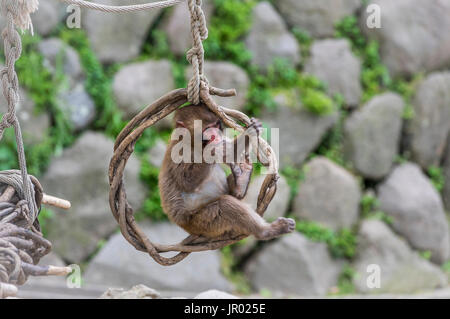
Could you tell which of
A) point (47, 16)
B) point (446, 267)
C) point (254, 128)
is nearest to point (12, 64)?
point (254, 128)

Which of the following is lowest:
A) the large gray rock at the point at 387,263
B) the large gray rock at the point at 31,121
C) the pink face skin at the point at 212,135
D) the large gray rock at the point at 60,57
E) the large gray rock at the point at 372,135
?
the large gray rock at the point at 387,263

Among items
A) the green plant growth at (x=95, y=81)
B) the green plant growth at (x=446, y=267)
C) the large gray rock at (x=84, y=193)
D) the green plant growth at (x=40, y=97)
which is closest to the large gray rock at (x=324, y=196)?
the green plant growth at (x=446, y=267)

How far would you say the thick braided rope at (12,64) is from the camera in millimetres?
2500

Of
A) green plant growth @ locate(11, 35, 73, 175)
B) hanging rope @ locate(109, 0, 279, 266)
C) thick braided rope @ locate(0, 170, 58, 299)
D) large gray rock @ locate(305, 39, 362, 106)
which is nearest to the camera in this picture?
thick braided rope @ locate(0, 170, 58, 299)

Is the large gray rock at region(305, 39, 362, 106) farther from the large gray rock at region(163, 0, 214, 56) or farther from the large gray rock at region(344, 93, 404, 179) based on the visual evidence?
the large gray rock at region(163, 0, 214, 56)

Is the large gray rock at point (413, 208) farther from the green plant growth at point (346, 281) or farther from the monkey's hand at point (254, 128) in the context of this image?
the monkey's hand at point (254, 128)

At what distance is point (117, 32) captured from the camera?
6.67m

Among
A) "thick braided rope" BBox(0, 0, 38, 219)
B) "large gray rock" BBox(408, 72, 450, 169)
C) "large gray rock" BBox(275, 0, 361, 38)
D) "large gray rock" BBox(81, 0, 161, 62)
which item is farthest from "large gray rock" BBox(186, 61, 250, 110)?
"thick braided rope" BBox(0, 0, 38, 219)

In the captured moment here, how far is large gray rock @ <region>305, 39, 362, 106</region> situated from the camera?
284 inches

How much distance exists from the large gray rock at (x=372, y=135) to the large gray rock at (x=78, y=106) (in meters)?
3.24

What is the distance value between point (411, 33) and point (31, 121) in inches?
195

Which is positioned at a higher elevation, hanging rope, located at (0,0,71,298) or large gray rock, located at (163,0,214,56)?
large gray rock, located at (163,0,214,56)

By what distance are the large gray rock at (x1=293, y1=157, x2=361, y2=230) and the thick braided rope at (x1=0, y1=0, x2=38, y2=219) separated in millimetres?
4813
